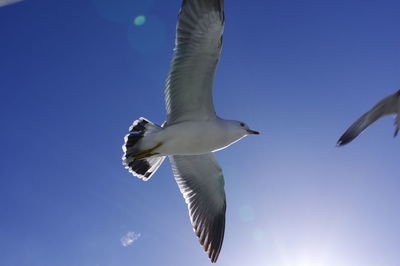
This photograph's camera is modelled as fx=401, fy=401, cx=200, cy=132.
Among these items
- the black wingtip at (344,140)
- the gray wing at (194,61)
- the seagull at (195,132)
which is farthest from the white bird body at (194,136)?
the black wingtip at (344,140)

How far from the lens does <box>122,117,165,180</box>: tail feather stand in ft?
15.8

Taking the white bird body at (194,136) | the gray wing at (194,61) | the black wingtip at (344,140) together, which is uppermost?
the gray wing at (194,61)

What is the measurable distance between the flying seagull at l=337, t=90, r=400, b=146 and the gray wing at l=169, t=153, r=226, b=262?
5.53ft

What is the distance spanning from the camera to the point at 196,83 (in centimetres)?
450

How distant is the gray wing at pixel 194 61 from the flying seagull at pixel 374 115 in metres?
1.79

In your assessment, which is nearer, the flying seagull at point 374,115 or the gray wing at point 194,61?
the gray wing at point 194,61

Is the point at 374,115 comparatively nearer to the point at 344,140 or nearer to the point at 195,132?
the point at 344,140

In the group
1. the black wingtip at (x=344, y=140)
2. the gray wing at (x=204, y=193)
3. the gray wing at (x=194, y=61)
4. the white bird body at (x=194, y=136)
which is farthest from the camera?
the gray wing at (x=204, y=193)

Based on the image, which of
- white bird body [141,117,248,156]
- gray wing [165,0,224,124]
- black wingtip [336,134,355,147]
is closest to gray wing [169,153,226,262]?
white bird body [141,117,248,156]

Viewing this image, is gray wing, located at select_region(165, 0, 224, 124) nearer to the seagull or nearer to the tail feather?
the seagull

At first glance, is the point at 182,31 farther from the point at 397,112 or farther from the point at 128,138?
the point at 397,112

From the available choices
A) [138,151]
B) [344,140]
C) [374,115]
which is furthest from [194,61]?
[374,115]

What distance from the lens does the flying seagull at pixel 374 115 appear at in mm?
4637

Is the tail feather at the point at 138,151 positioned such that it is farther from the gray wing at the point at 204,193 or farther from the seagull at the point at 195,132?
the gray wing at the point at 204,193
